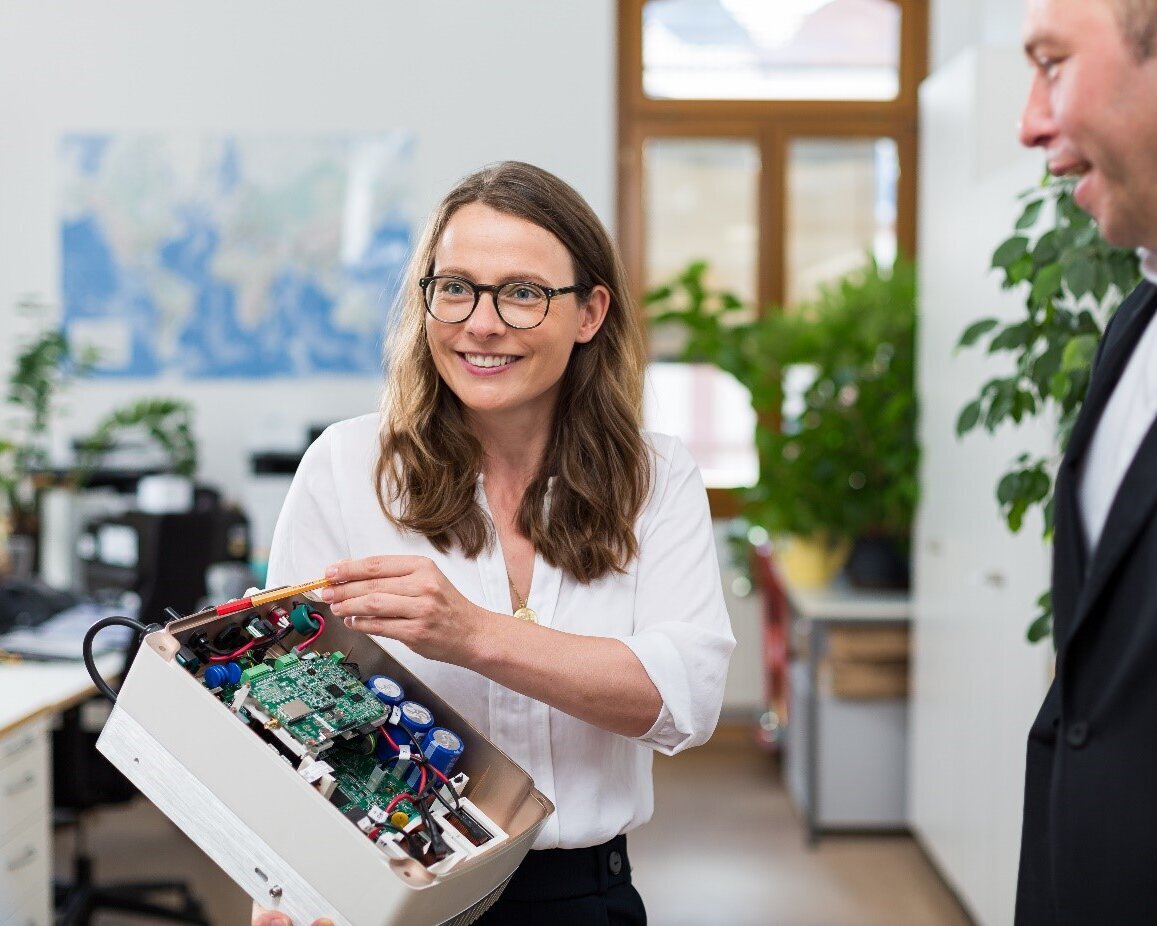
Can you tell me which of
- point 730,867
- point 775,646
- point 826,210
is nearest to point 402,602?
point 730,867

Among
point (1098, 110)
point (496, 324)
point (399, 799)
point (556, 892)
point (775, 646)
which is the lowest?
point (775, 646)

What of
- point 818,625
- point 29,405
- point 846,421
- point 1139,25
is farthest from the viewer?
point 29,405

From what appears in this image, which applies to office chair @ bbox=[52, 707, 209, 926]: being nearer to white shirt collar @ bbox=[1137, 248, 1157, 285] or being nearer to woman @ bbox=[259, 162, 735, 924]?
woman @ bbox=[259, 162, 735, 924]

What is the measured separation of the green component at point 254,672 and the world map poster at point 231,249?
4462mm

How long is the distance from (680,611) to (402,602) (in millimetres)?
336

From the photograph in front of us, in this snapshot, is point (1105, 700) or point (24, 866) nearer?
point (1105, 700)

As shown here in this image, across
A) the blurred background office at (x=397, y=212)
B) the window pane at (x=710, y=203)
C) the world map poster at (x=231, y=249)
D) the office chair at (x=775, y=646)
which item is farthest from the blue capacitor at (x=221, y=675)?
the window pane at (x=710, y=203)

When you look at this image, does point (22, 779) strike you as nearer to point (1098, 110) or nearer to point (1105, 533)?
point (1105, 533)

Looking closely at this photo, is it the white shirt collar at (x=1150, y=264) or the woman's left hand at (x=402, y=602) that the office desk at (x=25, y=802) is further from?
the white shirt collar at (x=1150, y=264)

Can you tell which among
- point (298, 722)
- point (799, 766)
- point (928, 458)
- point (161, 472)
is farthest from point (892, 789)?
point (298, 722)

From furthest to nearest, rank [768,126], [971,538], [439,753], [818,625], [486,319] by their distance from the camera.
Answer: [768,126], [818,625], [971,538], [486,319], [439,753]

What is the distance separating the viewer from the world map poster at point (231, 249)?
5.57 meters

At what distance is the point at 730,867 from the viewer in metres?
4.05

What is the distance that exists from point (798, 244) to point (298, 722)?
495cm
